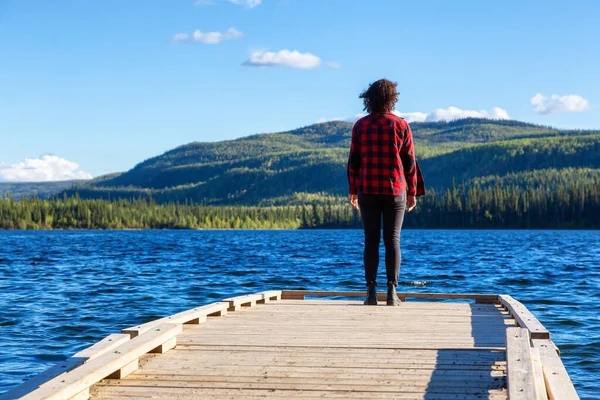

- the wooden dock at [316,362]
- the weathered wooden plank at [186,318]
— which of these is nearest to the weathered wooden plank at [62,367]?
the wooden dock at [316,362]

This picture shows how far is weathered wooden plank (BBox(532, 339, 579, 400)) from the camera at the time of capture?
6.33 m

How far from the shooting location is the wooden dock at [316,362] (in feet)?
20.8

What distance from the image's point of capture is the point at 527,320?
973cm

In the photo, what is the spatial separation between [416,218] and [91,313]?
16808cm

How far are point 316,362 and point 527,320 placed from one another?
3429mm

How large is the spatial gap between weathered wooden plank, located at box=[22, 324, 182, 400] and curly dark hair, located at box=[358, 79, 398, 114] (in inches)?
181

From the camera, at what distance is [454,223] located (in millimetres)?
179125

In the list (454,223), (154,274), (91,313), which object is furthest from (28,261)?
(454,223)

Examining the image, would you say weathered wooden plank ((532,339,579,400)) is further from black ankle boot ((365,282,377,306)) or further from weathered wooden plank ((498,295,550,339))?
black ankle boot ((365,282,377,306))

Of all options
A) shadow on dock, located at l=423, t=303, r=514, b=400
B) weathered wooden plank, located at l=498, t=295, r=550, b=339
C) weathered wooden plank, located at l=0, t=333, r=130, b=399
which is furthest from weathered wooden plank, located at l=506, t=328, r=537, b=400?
weathered wooden plank, located at l=0, t=333, r=130, b=399

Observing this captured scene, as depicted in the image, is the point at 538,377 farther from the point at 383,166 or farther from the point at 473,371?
the point at 383,166

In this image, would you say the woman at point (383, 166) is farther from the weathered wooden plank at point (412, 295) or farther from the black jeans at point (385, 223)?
the weathered wooden plank at point (412, 295)

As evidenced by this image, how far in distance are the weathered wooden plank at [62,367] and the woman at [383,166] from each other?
13.6 feet

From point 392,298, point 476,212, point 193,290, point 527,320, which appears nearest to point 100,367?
point 527,320
